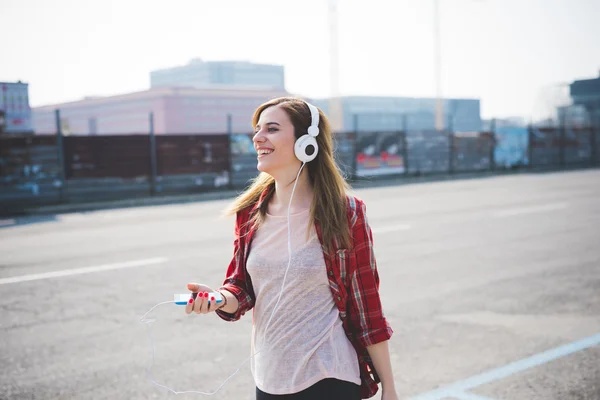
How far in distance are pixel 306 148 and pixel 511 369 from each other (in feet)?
10.5

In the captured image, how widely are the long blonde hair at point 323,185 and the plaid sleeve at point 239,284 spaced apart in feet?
0.43

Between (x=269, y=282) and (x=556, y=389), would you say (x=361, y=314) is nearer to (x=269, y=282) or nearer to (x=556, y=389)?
(x=269, y=282)

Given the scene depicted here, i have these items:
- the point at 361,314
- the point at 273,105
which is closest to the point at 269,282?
the point at 361,314

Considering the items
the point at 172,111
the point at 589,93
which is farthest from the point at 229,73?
the point at 589,93

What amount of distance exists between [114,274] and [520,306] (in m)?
4.92

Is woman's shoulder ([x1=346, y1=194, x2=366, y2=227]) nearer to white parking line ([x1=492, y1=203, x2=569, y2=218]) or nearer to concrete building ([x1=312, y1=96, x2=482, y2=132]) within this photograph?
white parking line ([x1=492, y1=203, x2=569, y2=218])

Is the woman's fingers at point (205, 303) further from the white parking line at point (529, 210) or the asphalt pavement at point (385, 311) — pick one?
the white parking line at point (529, 210)

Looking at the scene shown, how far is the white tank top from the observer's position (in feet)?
8.00

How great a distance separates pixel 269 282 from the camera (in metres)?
2.57

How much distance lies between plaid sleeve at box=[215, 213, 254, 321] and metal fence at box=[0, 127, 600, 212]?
57.1ft

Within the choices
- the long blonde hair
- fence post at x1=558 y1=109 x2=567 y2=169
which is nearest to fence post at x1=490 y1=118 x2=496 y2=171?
fence post at x1=558 y1=109 x2=567 y2=169

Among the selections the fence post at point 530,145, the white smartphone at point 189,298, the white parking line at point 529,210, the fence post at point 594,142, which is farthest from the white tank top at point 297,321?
the fence post at point 594,142

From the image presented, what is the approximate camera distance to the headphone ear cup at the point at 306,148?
2.56 metres

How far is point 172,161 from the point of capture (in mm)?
22203
